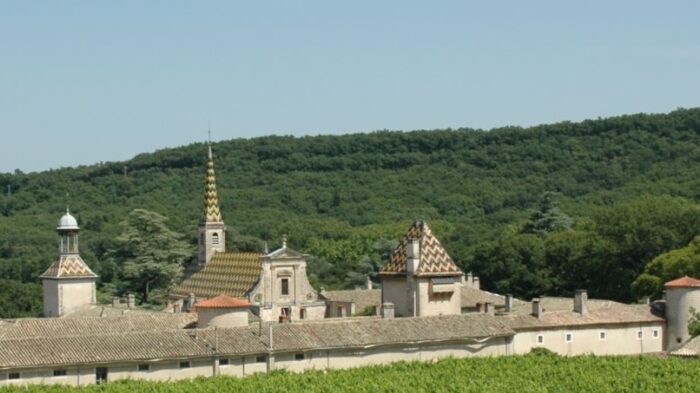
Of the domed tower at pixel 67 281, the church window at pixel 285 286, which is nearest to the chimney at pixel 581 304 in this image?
the church window at pixel 285 286

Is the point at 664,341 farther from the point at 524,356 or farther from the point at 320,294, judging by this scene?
the point at 320,294

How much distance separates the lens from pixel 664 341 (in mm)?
A: 57219

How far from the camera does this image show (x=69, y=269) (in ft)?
218

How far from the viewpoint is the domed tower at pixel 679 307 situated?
5638cm

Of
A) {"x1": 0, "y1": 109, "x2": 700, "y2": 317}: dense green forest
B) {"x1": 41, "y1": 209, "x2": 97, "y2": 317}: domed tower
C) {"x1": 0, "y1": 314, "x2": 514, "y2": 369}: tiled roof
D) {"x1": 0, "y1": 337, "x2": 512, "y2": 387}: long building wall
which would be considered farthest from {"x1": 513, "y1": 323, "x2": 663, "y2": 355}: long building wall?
{"x1": 41, "y1": 209, "x2": 97, "y2": 317}: domed tower

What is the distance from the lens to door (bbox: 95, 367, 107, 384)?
43.6 meters

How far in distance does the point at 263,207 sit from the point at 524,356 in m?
94.7

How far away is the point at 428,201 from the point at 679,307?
8184 cm

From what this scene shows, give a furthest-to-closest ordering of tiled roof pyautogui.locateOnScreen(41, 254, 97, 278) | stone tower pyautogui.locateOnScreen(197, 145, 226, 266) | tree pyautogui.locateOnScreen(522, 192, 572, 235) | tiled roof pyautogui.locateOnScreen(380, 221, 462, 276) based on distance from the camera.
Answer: tree pyautogui.locateOnScreen(522, 192, 572, 235)
stone tower pyautogui.locateOnScreen(197, 145, 226, 266)
tiled roof pyautogui.locateOnScreen(41, 254, 97, 278)
tiled roof pyautogui.locateOnScreen(380, 221, 462, 276)

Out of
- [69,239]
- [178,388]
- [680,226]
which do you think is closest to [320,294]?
[69,239]

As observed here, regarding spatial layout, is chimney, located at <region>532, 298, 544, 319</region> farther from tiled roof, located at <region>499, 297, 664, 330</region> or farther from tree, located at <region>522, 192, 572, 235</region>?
A: tree, located at <region>522, 192, 572, 235</region>

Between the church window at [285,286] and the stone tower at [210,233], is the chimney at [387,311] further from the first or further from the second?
the stone tower at [210,233]

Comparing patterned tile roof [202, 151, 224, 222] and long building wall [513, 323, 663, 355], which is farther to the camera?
patterned tile roof [202, 151, 224, 222]

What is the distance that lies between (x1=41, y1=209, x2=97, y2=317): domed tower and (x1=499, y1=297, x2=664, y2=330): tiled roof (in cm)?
1960
